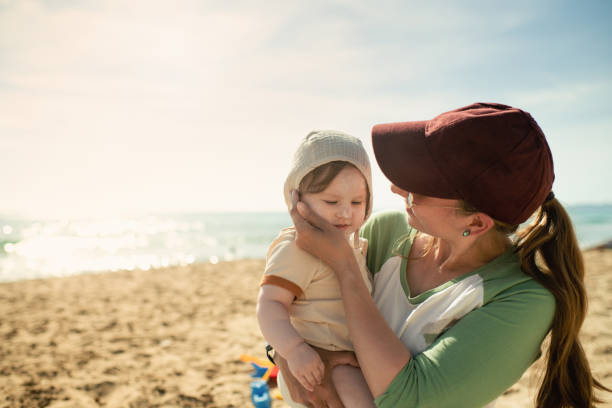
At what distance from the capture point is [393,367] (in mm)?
1513

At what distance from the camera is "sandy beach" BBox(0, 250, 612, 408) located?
13.4ft

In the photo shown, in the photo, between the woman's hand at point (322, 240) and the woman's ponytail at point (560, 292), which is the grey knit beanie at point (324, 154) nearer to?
the woman's hand at point (322, 240)

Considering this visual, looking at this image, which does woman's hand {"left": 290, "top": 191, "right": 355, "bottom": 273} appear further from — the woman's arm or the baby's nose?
the baby's nose

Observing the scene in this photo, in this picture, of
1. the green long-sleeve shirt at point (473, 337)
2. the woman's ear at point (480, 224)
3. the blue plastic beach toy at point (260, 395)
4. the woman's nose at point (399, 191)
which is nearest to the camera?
the green long-sleeve shirt at point (473, 337)

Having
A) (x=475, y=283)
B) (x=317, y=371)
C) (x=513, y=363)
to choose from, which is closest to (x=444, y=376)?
(x=513, y=363)

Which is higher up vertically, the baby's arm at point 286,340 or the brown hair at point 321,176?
the brown hair at point 321,176

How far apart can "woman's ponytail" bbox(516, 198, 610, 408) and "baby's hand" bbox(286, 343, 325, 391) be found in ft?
3.23

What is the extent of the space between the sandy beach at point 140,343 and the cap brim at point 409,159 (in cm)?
102

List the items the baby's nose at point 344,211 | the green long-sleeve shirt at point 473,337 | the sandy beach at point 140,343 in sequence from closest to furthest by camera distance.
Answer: the green long-sleeve shirt at point 473,337 → the baby's nose at point 344,211 → the sandy beach at point 140,343

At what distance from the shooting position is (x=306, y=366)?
1.70 metres

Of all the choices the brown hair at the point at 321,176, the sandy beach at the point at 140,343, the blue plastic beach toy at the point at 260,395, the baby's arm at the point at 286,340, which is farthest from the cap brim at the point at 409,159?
the blue plastic beach toy at the point at 260,395

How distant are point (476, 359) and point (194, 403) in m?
3.33

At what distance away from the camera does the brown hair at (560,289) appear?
161 centimetres

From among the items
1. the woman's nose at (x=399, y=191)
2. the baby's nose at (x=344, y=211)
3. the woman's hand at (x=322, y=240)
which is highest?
the woman's nose at (x=399, y=191)
